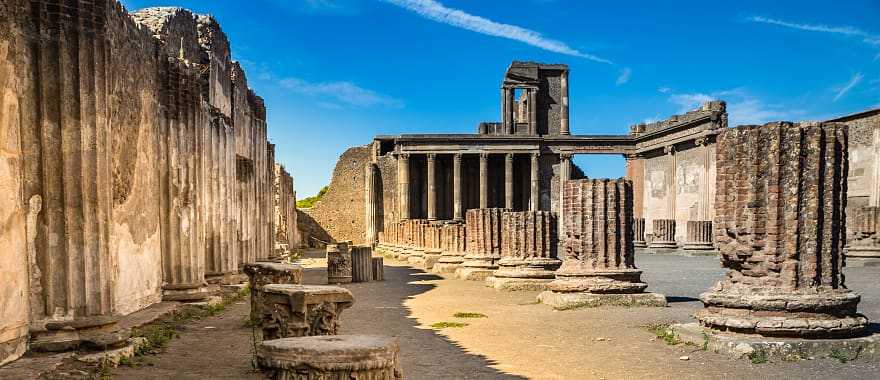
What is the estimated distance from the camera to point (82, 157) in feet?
17.1

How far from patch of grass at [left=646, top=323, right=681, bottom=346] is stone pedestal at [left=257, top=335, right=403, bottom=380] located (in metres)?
4.20

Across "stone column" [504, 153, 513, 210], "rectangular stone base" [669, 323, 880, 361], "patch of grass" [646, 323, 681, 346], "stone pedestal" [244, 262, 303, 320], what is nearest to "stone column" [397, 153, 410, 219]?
"stone column" [504, 153, 513, 210]

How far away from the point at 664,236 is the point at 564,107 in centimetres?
1494

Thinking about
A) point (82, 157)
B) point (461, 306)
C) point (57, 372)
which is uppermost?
point (82, 157)

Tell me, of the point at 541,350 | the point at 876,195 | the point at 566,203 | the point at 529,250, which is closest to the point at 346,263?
the point at 529,250

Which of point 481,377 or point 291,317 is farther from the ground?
point 291,317

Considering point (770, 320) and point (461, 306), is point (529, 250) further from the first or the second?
point (770, 320)

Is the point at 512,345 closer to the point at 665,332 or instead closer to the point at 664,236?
the point at 665,332

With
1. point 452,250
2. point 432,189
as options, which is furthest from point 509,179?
point 452,250

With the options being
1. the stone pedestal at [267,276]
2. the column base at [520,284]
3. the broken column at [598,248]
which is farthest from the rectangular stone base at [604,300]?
the stone pedestal at [267,276]

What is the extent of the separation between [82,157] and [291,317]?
2237mm

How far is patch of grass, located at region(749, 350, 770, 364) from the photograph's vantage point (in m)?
6.00

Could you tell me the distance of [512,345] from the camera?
23.3 feet

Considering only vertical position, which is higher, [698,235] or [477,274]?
[698,235]
